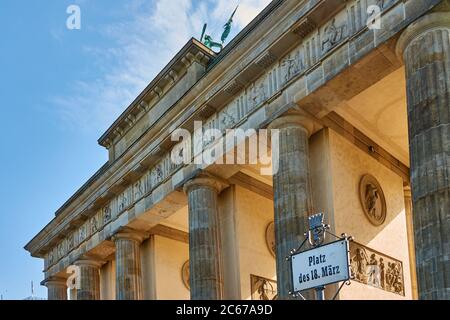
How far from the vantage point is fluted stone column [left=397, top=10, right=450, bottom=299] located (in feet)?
45.7

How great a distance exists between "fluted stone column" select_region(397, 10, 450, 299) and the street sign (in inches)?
246

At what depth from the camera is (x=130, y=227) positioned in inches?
1124

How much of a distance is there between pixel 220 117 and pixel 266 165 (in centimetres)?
264

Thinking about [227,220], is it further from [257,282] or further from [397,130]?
[397,130]

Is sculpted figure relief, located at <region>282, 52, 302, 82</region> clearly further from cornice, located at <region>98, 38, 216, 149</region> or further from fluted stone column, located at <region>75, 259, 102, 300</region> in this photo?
fluted stone column, located at <region>75, 259, 102, 300</region>

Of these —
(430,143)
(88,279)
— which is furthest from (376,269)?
(88,279)

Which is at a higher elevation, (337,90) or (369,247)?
(337,90)

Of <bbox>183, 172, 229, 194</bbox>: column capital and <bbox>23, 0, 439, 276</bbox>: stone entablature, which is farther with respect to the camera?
<bbox>183, 172, 229, 194</bbox>: column capital

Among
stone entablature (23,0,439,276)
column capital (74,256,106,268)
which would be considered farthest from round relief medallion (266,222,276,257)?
column capital (74,256,106,268)

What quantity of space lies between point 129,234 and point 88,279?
17.3 feet

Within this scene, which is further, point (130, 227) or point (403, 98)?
point (130, 227)

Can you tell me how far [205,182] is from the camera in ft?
77.6

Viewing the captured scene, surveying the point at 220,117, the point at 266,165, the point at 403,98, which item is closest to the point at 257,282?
the point at 266,165

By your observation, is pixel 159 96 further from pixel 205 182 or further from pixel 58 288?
pixel 58 288
